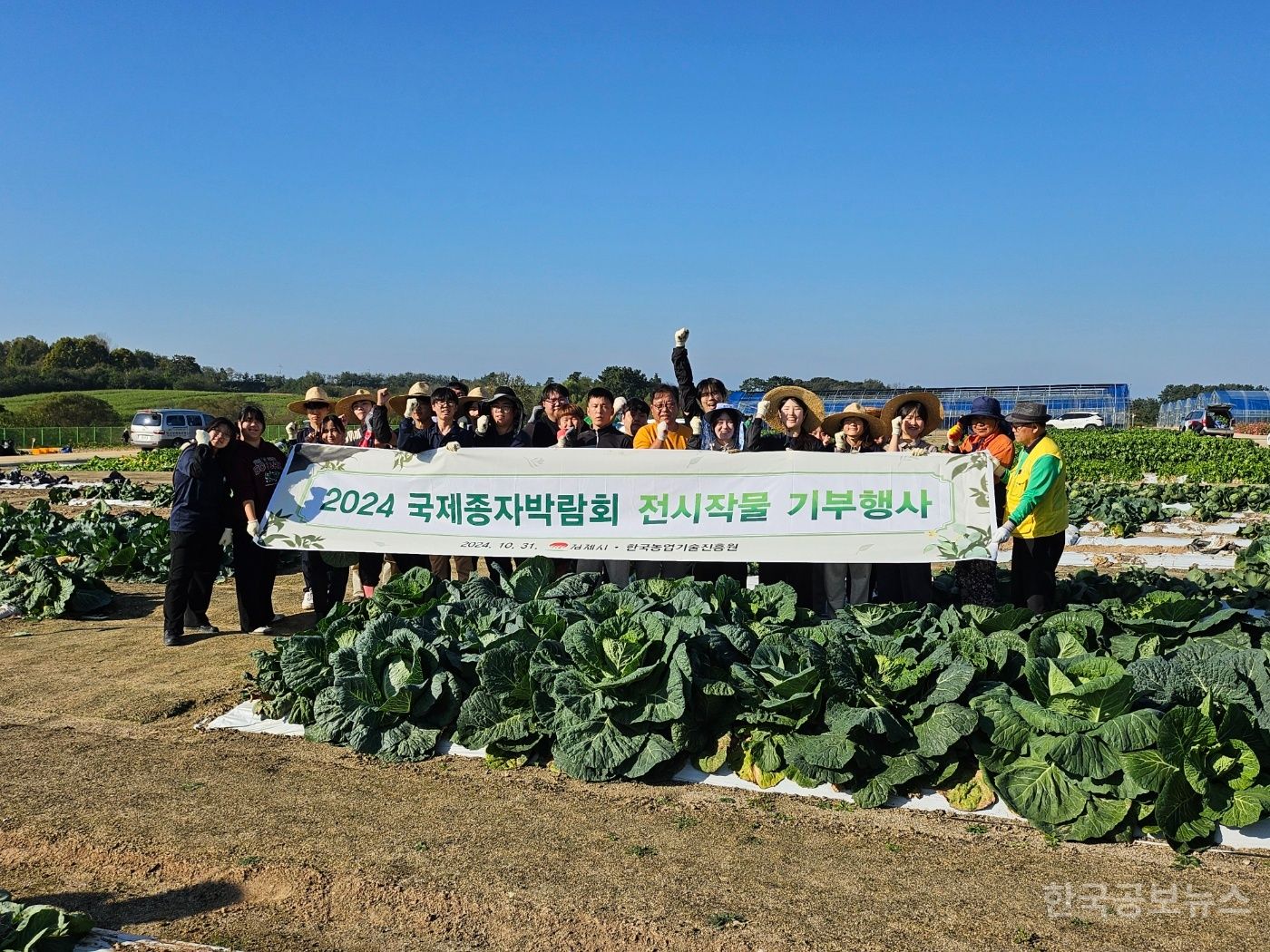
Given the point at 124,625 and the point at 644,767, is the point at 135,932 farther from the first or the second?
the point at 124,625

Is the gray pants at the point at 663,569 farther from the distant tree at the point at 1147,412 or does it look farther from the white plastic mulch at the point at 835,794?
the distant tree at the point at 1147,412

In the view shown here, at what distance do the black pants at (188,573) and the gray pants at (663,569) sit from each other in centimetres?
313

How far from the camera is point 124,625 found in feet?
25.9

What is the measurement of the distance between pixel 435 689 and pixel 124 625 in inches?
172

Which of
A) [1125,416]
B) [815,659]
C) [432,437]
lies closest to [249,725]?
[432,437]

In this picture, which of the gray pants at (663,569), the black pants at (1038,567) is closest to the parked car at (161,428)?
the gray pants at (663,569)

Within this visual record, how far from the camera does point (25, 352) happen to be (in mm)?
83938

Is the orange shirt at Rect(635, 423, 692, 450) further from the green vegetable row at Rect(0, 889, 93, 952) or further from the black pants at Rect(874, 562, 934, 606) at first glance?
the green vegetable row at Rect(0, 889, 93, 952)

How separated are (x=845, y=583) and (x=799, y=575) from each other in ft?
1.06

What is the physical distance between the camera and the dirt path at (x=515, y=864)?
325cm

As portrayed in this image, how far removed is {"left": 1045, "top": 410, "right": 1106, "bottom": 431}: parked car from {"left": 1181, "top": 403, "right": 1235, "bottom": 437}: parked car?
13.4ft

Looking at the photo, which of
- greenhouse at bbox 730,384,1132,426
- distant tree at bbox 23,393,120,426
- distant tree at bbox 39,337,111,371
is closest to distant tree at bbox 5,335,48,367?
distant tree at bbox 39,337,111,371

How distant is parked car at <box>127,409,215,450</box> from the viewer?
38.1 meters

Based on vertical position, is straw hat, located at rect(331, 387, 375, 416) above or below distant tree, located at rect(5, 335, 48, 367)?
below
